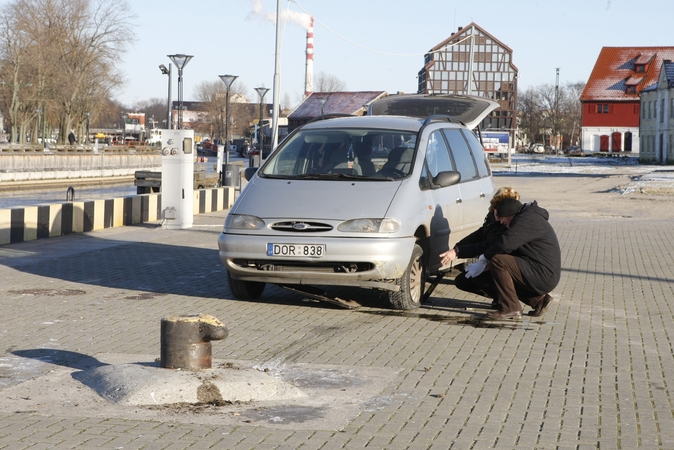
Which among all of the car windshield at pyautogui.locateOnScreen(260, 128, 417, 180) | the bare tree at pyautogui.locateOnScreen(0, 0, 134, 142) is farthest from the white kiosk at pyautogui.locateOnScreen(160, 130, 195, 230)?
the bare tree at pyautogui.locateOnScreen(0, 0, 134, 142)

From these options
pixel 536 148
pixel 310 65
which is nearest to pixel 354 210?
pixel 310 65

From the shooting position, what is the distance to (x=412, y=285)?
9359 mm

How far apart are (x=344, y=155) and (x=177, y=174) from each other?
326 inches

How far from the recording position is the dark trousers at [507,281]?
28.3 feet

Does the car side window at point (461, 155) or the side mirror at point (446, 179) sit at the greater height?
the car side window at point (461, 155)

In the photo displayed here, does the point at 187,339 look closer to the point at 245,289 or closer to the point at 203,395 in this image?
the point at 203,395

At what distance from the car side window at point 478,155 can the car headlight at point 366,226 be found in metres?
2.89

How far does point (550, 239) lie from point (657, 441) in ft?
12.9

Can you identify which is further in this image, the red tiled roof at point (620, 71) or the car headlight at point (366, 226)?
the red tiled roof at point (620, 71)

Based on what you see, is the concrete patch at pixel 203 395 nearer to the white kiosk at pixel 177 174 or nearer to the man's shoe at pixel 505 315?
the man's shoe at pixel 505 315

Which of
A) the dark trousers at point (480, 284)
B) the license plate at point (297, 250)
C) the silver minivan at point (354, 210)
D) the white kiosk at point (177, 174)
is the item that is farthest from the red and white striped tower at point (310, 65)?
the license plate at point (297, 250)

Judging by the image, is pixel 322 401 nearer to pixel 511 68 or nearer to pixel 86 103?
pixel 86 103

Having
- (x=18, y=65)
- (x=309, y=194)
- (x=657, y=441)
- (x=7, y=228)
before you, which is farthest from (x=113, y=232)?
(x=18, y=65)

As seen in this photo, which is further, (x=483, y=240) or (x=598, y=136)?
(x=598, y=136)
